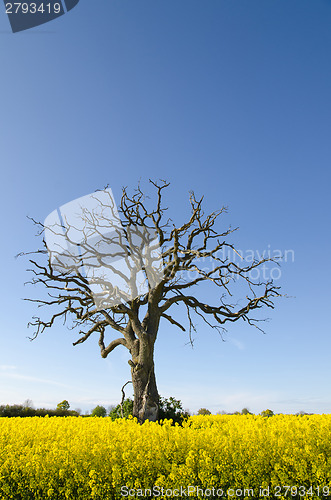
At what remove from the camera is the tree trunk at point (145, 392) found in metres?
12.2

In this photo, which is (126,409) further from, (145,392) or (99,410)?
(99,410)

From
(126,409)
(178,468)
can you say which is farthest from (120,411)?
(178,468)

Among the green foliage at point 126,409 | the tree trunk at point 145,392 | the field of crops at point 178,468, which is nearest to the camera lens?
the field of crops at point 178,468

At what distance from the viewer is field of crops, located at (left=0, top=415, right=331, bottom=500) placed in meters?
4.49

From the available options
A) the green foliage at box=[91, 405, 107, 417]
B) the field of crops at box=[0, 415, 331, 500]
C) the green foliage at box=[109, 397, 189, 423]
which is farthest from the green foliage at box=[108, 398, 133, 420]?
the green foliage at box=[91, 405, 107, 417]

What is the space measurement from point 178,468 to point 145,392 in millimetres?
8091

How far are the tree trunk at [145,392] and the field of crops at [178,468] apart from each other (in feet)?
22.1

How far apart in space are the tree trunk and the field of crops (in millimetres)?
6739

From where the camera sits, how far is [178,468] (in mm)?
4527

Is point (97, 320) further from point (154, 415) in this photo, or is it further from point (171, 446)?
point (171, 446)

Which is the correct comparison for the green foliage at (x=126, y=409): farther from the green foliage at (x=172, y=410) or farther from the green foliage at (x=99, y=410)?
the green foliage at (x=99, y=410)

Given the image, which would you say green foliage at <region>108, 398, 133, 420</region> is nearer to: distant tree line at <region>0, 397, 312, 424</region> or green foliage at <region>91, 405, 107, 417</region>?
distant tree line at <region>0, 397, 312, 424</region>

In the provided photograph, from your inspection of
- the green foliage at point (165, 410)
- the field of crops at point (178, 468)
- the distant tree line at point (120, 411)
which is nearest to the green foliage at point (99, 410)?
the distant tree line at point (120, 411)

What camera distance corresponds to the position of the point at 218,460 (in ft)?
15.6
